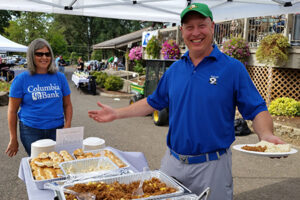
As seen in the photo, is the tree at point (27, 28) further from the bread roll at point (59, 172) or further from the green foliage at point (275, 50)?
the bread roll at point (59, 172)

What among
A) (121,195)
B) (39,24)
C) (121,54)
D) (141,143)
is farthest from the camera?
(121,54)

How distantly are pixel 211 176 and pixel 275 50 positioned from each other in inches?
301

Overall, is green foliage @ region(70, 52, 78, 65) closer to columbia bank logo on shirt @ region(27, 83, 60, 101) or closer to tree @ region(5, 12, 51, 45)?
tree @ region(5, 12, 51, 45)

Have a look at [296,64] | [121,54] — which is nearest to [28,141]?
[296,64]

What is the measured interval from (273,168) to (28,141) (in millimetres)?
4792

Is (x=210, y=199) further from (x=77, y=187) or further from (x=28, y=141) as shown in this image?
(x=28, y=141)

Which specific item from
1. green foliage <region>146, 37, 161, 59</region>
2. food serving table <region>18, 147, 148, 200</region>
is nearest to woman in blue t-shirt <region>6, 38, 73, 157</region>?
food serving table <region>18, 147, 148, 200</region>

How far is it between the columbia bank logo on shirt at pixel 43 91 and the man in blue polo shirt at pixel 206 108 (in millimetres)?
1712

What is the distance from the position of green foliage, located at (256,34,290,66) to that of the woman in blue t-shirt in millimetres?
7380

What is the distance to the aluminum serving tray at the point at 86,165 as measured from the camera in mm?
2400

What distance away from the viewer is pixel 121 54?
132ft

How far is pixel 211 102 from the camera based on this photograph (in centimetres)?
204

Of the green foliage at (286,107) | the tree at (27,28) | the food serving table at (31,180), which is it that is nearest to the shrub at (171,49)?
the green foliage at (286,107)

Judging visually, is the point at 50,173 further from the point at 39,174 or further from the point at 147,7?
the point at 147,7
